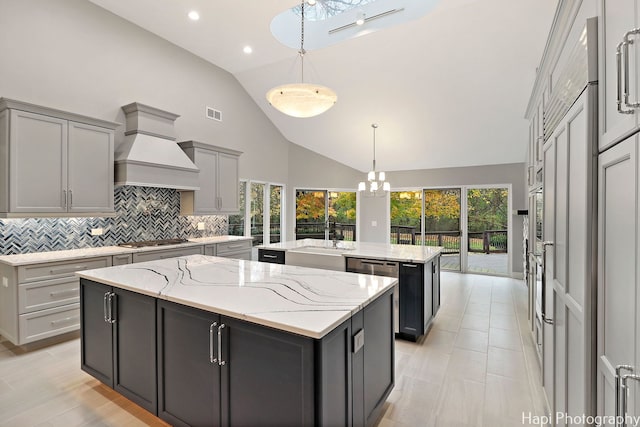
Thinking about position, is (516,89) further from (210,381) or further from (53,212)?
(53,212)

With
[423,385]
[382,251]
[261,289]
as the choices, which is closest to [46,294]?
[261,289]

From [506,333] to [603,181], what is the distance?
9.84 feet

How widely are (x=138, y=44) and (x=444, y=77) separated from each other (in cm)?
451

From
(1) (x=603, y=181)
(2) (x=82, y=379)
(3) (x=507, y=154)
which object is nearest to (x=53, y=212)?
(2) (x=82, y=379)

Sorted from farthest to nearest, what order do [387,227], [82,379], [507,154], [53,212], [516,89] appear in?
[387,227], [507,154], [516,89], [53,212], [82,379]

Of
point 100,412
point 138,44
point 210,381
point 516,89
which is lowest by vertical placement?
point 100,412

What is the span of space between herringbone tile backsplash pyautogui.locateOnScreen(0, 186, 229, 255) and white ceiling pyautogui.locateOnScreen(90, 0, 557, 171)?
99.9 inches

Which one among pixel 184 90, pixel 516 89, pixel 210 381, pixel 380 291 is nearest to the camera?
pixel 210 381

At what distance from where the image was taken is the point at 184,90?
5.14 metres

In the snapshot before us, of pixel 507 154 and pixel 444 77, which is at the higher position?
pixel 444 77

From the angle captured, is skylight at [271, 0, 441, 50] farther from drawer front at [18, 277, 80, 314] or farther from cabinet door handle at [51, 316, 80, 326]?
cabinet door handle at [51, 316, 80, 326]

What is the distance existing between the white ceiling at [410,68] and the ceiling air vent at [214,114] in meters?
0.84

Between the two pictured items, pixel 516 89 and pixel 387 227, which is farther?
pixel 387 227

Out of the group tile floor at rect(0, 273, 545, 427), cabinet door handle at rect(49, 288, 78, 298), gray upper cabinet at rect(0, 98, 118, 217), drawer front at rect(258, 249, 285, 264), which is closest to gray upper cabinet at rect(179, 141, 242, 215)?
gray upper cabinet at rect(0, 98, 118, 217)
